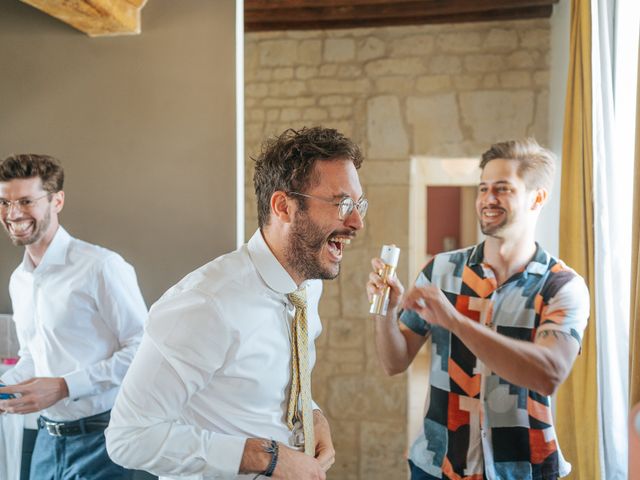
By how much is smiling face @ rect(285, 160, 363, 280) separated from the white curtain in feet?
3.74

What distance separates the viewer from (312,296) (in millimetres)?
1947

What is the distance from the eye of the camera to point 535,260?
1.99m

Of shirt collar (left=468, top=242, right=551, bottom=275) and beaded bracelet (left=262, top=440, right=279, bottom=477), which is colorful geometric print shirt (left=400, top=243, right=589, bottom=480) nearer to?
shirt collar (left=468, top=242, right=551, bottom=275)

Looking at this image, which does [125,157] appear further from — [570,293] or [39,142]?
[570,293]

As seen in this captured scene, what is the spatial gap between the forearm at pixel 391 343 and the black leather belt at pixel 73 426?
3.71 feet

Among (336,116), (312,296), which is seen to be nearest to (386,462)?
(336,116)

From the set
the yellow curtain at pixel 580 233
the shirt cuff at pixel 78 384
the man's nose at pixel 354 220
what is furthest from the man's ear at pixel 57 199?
the yellow curtain at pixel 580 233

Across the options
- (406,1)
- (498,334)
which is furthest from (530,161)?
(406,1)

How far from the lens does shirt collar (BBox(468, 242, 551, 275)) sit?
1.95 m

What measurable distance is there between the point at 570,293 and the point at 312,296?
2.81ft

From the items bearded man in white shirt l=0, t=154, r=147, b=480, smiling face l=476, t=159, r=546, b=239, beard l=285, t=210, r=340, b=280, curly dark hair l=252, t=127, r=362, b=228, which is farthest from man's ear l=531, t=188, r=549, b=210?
bearded man in white shirt l=0, t=154, r=147, b=480

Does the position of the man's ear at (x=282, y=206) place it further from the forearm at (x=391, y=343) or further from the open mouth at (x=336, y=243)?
the forearm at (x=391, y=343)

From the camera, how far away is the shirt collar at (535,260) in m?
1.95

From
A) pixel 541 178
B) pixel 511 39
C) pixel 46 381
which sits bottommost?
pixel 46 381
